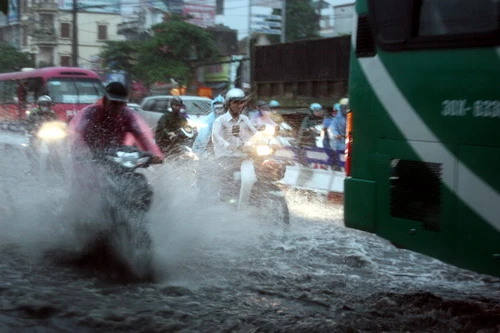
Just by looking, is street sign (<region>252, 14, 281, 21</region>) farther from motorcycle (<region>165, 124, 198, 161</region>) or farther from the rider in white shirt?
the rider in white shirt

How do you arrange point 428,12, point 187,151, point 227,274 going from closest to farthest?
1. point 428,12
2. point 227,274
3. point 187,151

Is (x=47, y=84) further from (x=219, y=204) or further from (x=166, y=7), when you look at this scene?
(x=166, y=7)

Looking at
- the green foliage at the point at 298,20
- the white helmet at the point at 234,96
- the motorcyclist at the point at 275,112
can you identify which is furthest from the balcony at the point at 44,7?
the white helmet at the point at 234,96

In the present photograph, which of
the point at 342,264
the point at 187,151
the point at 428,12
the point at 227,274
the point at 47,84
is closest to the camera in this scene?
the point at 428,12

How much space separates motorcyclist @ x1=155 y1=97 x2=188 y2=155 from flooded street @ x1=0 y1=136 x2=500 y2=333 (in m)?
2.80

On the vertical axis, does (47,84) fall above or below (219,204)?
above

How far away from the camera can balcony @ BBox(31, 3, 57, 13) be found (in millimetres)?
35312

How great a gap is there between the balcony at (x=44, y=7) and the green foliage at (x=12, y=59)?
2.53 m

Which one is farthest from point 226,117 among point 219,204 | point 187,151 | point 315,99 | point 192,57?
point 192,57

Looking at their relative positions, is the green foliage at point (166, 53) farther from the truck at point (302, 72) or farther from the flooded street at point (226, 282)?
the flooded street at point (226, 282)

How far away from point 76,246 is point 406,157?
3.17 m

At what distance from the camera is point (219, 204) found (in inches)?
317

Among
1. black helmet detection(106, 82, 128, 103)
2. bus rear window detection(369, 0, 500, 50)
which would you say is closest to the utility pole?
black helmet detection(106, 82, 128, 103)

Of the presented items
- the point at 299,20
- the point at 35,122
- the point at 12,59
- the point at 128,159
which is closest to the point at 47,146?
the point at 35,122
